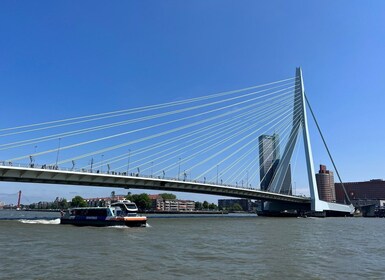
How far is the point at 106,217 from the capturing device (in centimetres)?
3806

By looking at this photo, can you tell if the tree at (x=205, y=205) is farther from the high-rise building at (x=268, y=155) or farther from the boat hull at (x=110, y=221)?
the boat hull at (x=110, y=221)

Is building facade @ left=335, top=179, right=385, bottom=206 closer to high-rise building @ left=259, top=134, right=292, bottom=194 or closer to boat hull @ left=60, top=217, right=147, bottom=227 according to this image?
high-rise building @ left=259, top=134, right=292, bottom=194

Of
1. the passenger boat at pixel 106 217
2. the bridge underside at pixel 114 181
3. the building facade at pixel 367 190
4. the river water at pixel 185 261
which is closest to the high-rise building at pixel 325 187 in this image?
the building facade at pixel 367 190

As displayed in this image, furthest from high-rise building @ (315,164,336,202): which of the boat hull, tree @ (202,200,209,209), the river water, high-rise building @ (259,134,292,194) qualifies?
the river water

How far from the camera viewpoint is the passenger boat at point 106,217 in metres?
36.8

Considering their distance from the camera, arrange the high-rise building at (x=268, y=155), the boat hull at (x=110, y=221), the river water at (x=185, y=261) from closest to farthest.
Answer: the river water at (x=185, y=261) < the boat hull at (x=110, y=221) < the high-rise building at (x=268, y=155)

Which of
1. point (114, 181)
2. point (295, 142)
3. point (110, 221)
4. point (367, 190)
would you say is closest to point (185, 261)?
point (110, 221)

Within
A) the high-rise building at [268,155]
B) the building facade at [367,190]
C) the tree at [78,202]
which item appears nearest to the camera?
the high-rise building at [268,155]

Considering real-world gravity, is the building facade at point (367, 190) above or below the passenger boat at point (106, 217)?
above

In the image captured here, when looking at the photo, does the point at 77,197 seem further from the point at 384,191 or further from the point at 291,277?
the point at 291,277

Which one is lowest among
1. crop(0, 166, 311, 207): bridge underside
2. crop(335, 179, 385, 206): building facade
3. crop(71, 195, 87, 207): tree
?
crop(0, 166, 311, 207): bridge underside

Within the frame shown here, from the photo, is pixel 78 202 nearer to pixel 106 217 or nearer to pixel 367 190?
pixel 106 217

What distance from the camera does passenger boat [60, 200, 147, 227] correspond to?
36844 millimetres

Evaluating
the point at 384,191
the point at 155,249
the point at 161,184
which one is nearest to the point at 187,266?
the point at 155,249
